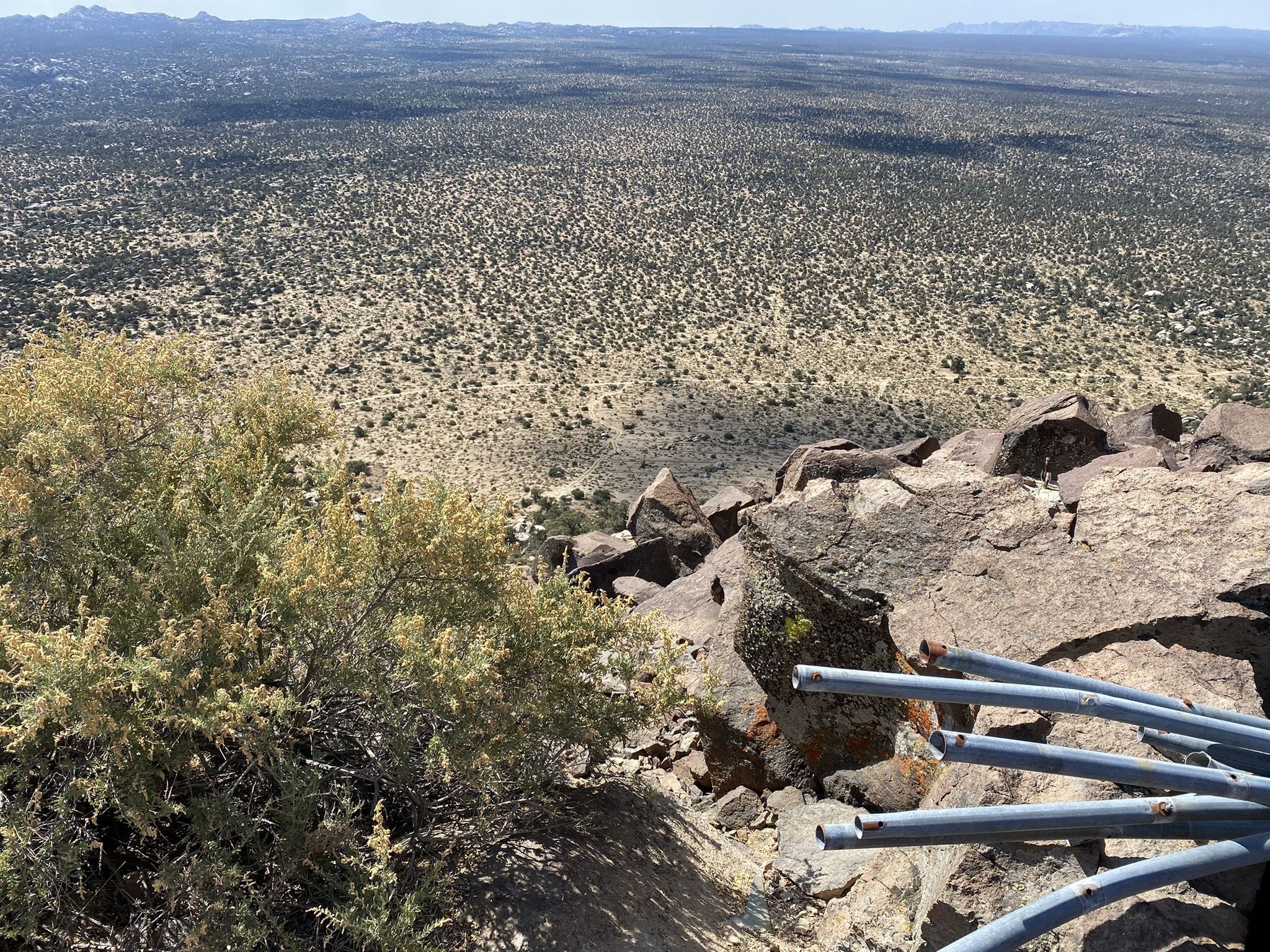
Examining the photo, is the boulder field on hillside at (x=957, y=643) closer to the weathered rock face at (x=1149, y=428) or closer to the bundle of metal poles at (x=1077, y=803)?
the bundle of metal poles at (x=1077, y=803)

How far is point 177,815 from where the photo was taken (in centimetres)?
589

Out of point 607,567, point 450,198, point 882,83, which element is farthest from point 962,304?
point 882,83

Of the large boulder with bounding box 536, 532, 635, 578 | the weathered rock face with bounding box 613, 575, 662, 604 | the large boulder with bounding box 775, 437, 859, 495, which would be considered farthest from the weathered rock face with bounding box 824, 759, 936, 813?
the large boulder with bounding box 536, 532, 635, 578

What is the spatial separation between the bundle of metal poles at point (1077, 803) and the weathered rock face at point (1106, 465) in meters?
5.54

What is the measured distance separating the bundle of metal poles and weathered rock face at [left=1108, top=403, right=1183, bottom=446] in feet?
38.9

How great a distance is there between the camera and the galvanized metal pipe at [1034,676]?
312 cm

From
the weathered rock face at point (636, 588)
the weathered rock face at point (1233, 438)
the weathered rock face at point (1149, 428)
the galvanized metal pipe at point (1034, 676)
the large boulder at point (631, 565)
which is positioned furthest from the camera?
the large boulder at point (631, 565)

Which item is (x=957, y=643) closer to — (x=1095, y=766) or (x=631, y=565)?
(x=1095, y=766)

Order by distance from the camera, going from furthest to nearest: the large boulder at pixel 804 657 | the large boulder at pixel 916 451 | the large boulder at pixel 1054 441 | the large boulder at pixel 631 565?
the large boulder at pixel 631 565 < the large boulder at pixel 916 451 < the large boulder at pixel 1054 441 < the large boulder at pixel 804 657

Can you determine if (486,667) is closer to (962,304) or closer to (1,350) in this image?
(1,350)

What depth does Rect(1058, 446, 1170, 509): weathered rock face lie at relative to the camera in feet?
29.6

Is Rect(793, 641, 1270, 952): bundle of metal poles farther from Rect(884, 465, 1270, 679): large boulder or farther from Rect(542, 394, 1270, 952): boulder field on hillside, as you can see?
Rect(884, 465, 1270, 679): large boulder

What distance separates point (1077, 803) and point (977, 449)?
12.1 metres

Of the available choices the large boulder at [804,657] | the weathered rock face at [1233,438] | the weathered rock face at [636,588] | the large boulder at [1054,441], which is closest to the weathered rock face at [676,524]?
the weathered rock face at [636,588]
